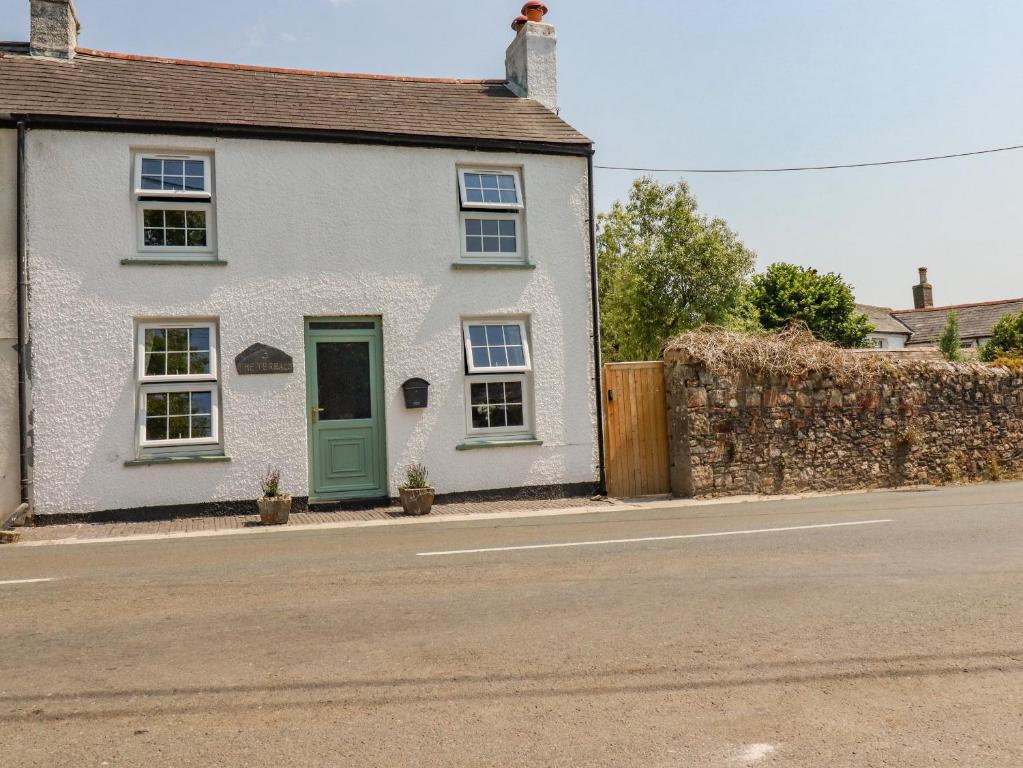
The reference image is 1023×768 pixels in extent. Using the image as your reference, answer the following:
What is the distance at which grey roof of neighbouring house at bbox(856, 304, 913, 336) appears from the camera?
47531 millimetres

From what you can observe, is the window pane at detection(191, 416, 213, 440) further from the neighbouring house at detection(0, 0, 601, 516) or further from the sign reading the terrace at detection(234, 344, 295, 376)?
the sign reading the terrace at detection(234, 344, 295, 376)

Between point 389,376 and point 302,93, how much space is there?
4.85 metres

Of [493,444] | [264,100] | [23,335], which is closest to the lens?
[23,335]

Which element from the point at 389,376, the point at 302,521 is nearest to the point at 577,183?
the point at 389,376

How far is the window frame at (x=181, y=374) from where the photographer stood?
1120cm

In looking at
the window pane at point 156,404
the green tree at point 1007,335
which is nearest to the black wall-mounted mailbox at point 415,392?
the window pane at point 156,404

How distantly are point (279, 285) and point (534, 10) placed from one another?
7086 mm

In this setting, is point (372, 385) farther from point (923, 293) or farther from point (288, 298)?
point (923, 293)

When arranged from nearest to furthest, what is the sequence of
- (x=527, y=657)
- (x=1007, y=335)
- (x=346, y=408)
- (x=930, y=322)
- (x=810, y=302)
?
(x=527, y=657), (x=346, y=408), (x=810, y=302), (x=1007, y=335), (x=930, y=322)

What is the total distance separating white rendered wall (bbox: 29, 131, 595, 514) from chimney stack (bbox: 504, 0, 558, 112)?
7.09ft

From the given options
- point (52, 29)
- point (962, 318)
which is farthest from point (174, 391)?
point (962, 318)

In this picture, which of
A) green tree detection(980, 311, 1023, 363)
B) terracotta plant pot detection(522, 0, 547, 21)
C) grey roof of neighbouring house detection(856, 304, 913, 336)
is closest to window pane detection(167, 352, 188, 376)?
terracotta plant pot detection(522, 0, 547, 21)

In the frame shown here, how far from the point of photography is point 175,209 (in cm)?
1165

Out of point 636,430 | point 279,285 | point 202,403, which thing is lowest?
point 636,430
